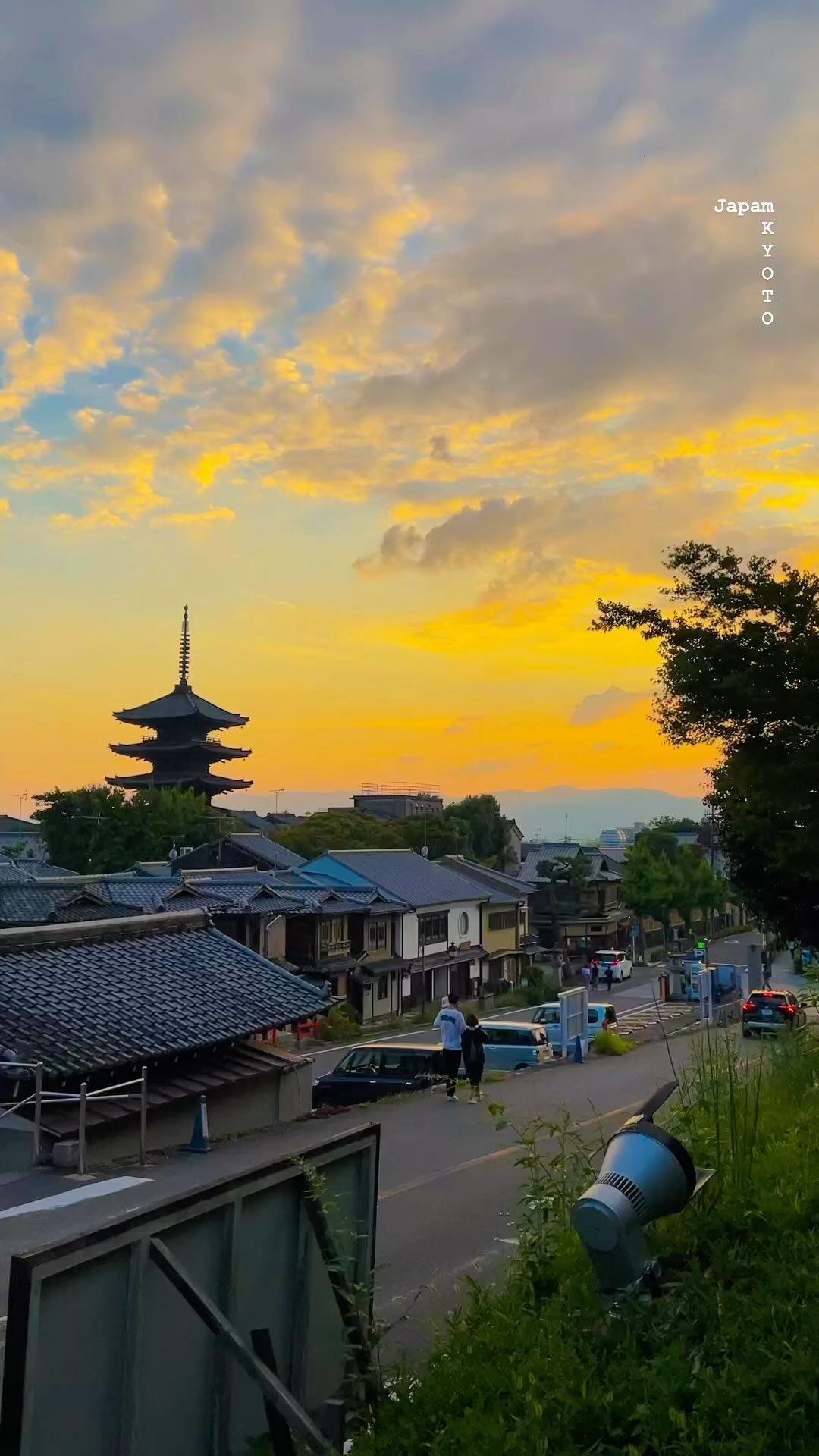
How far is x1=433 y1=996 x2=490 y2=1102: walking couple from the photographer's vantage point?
598 inches

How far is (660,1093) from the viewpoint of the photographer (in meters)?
5.83

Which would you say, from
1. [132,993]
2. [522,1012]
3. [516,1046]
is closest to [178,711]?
[522,1012]

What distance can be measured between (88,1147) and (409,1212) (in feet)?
11.6

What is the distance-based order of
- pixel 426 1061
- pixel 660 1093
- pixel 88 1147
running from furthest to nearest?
pixel 426 1061
pixel 88 1147
pixel 660 1093

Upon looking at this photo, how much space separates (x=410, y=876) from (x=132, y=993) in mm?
39781

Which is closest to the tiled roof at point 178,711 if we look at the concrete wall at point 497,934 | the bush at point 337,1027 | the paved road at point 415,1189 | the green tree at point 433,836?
the green tree at point 433,836

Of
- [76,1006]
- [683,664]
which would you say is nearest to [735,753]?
[683,664]

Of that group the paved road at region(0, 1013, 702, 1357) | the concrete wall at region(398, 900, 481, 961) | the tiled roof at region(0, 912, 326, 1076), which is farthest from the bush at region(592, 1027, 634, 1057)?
the concrete wall at region(398, 900, 481, 961)

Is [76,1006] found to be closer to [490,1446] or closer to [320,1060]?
[490,1446]

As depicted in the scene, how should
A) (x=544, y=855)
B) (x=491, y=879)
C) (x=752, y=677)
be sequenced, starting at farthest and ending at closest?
(x=544, y=855), (x=491, y=879), (x=752, y=677)

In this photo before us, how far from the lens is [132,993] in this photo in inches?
531

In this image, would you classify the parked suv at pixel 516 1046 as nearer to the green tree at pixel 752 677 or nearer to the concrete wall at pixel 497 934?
the green tree at pixel 752 677

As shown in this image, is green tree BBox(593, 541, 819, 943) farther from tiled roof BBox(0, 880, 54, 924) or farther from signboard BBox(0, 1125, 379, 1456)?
tiled roof BBox(0, 880, 54, 924)

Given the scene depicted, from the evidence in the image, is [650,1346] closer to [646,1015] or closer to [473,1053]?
[473,1053]
